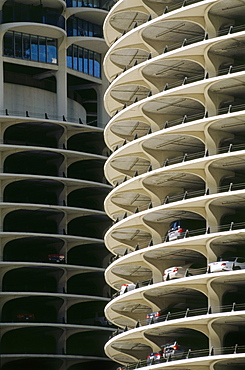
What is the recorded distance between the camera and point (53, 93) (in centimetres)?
13512

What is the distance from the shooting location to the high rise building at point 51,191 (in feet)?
417

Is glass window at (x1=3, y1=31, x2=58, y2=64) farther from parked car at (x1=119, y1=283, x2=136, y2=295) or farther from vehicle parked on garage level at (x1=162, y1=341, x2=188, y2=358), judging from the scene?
vehicle parked on garage level at (x1=162, y1=341, x2=188, y2=358)

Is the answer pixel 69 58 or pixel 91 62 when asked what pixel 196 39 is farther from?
pixel 91 62

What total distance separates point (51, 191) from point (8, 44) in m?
17.1

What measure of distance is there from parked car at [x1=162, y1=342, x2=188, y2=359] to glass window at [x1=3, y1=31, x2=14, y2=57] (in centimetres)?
5097

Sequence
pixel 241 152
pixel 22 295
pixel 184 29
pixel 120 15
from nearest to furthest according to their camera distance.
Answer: pixel 241 152 < pixel 184 29 < pixel 120 15 < pixel 22 295

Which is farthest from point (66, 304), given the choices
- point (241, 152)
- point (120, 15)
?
point (241, 152)

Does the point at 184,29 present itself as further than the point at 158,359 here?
Yes

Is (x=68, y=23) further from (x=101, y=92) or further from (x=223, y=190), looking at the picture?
(x=223, y=190)

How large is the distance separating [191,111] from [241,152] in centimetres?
1143

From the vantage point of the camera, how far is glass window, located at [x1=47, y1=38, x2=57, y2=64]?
133000 millimetres

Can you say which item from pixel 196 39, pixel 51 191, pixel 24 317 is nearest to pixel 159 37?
pixel 196 39

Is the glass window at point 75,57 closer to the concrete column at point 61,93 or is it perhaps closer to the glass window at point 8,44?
the concrete column at point 61,93

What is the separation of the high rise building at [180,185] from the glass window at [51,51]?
28.4 m
